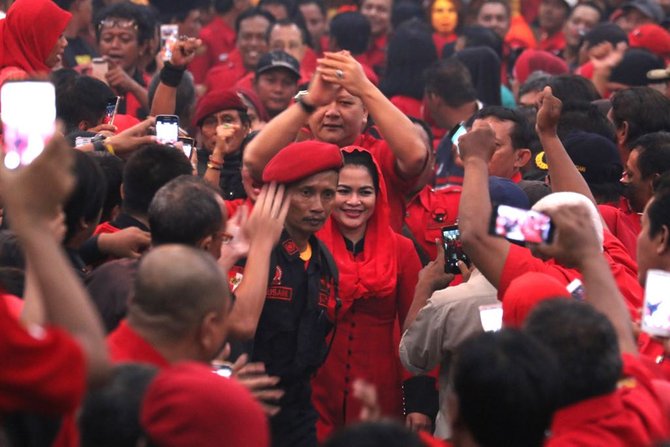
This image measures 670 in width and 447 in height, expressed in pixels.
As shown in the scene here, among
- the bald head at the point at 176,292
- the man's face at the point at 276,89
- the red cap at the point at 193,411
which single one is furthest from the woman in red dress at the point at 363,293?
the man's face at the point at 276,89

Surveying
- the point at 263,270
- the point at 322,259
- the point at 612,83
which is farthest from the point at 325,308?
the point at 612,83

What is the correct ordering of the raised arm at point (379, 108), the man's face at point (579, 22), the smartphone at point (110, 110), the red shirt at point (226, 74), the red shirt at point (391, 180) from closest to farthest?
the raised arm at point (379, 108), the red shirt at point (391, 180), the smartphone at point (110, 110), the red shirt at point (226, 74), the man's face at point (579, 22)

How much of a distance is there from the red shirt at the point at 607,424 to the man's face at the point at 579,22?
1009 cm

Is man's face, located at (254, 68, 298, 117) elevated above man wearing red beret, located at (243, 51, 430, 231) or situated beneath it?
situated beneath

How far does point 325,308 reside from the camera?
18.5ft

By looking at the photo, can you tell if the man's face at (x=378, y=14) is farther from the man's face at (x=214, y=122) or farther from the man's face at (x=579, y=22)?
A: the man's face at (x=214, y=122)

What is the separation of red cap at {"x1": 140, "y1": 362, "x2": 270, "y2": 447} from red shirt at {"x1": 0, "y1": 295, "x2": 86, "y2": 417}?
185 mm

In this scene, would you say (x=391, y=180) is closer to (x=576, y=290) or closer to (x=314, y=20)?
(x=576, y=290)

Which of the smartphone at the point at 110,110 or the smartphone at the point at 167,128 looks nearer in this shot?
the smartphone at the point at 167,128

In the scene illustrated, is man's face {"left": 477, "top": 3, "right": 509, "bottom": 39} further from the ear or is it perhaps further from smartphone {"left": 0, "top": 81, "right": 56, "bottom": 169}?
smartphone {"left": 0, "top": 81, "right": 56, "bottom": 169}

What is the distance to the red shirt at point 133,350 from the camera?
3.83m

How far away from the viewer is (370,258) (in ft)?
20.5

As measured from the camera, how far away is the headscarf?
10.8 meters

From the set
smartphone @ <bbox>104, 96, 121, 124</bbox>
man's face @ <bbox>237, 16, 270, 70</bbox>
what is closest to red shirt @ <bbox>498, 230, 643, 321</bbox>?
smartphone @ <bbox>104, 96, 121, 124</bbox>
